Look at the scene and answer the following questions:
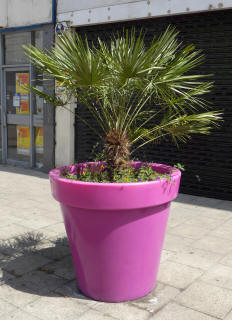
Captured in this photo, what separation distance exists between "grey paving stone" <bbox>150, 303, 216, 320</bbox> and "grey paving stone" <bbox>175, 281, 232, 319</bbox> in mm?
62

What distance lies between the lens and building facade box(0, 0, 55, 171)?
802 centimetres

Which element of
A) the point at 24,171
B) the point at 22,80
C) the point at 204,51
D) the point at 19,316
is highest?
the point at 204,51

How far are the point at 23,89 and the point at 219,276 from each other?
21.5 feet

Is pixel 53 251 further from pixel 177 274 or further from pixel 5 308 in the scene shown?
pixel 177 274

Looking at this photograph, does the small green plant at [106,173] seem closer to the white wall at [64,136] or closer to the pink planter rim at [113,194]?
the pink planter rim at [113,194]

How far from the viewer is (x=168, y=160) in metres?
6.68

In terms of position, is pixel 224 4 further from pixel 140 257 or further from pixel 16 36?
pixel 16 36

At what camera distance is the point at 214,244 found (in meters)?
4.38

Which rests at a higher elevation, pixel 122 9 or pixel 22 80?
pixel 122 9

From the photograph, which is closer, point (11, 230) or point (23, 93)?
point (11, 230)

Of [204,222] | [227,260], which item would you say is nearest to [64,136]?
[204,222]

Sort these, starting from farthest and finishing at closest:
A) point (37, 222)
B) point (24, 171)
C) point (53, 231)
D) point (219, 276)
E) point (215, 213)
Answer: point (24, 171) → point (215, 213) → point (37, 222) → point (53, 231) → point (219, 276)

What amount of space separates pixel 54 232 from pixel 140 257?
6.44 ft

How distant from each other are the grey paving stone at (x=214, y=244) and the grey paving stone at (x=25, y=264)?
172 centimetres
